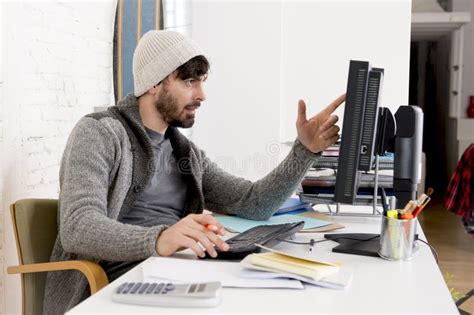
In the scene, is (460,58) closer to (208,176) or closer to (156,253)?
(208,176)

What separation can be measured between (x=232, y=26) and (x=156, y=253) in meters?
2.70

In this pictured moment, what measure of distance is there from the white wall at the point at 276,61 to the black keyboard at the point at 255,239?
88.6 inches

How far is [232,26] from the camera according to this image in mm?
3959

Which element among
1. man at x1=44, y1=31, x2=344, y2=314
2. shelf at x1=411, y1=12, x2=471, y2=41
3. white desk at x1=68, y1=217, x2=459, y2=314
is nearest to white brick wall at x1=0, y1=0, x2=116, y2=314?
man at x1=44, y1=31, x2=344, y2=314

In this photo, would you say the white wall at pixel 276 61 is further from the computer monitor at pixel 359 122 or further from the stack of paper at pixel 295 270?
the stack of paper at pixel 295 270

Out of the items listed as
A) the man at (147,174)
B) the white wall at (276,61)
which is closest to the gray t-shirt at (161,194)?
the man at (147,174)

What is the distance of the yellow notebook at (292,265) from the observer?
3.98ft

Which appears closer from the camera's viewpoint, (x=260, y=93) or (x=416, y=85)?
(x=260, y=93)

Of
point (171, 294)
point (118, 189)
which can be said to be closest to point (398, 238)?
point (171, 294)

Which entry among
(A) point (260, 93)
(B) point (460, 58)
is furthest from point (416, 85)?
(A) point (260, 93)

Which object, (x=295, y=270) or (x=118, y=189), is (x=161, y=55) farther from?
(x=295, y=270)

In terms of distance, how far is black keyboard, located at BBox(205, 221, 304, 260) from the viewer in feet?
4.70

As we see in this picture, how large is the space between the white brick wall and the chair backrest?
30cm

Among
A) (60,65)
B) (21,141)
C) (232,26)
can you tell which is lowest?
(21,141)
